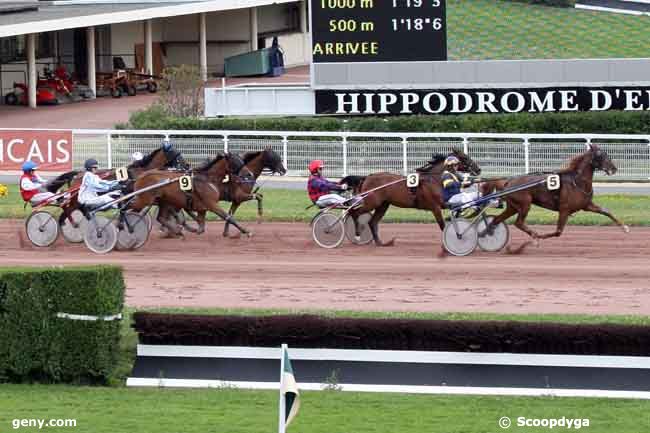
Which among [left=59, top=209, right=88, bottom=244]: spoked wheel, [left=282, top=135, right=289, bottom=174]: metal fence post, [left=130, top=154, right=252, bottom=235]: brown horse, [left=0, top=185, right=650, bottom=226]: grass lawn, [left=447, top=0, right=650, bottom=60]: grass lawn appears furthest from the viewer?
[left=447, top=0, right=650, bottom=60]: grass lawn

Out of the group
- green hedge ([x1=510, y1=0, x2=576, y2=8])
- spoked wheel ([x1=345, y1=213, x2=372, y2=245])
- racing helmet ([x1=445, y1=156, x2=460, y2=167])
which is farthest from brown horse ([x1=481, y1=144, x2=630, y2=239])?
green hedge ([x1=510, y1=0, x2=576, y2=8])

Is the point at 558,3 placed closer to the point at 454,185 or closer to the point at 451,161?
the point at 451,161

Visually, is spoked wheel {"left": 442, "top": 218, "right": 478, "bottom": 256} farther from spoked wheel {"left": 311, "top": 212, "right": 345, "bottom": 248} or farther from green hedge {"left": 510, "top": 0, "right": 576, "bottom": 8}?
green hedge {"left": 510, "top": 0, "right": 576, "bottom": 8}

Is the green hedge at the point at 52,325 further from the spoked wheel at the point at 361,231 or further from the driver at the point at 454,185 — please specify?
the spoked wheel at the point at 361,231

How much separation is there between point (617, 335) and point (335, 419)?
2.27 m

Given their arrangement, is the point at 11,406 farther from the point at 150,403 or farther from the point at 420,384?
the point at 420,384

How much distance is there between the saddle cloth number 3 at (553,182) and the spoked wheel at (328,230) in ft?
7.95

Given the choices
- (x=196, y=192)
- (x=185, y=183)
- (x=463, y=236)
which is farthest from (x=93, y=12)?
(x=463, y=236)

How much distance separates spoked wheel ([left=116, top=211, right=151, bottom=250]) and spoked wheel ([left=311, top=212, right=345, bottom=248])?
1999 mm

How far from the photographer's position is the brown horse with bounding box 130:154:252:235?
17328 mm

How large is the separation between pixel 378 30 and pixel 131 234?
8222 mm

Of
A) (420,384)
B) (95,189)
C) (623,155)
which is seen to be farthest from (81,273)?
(623,155)

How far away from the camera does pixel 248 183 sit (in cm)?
1848

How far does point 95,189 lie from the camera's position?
16.9 metres
